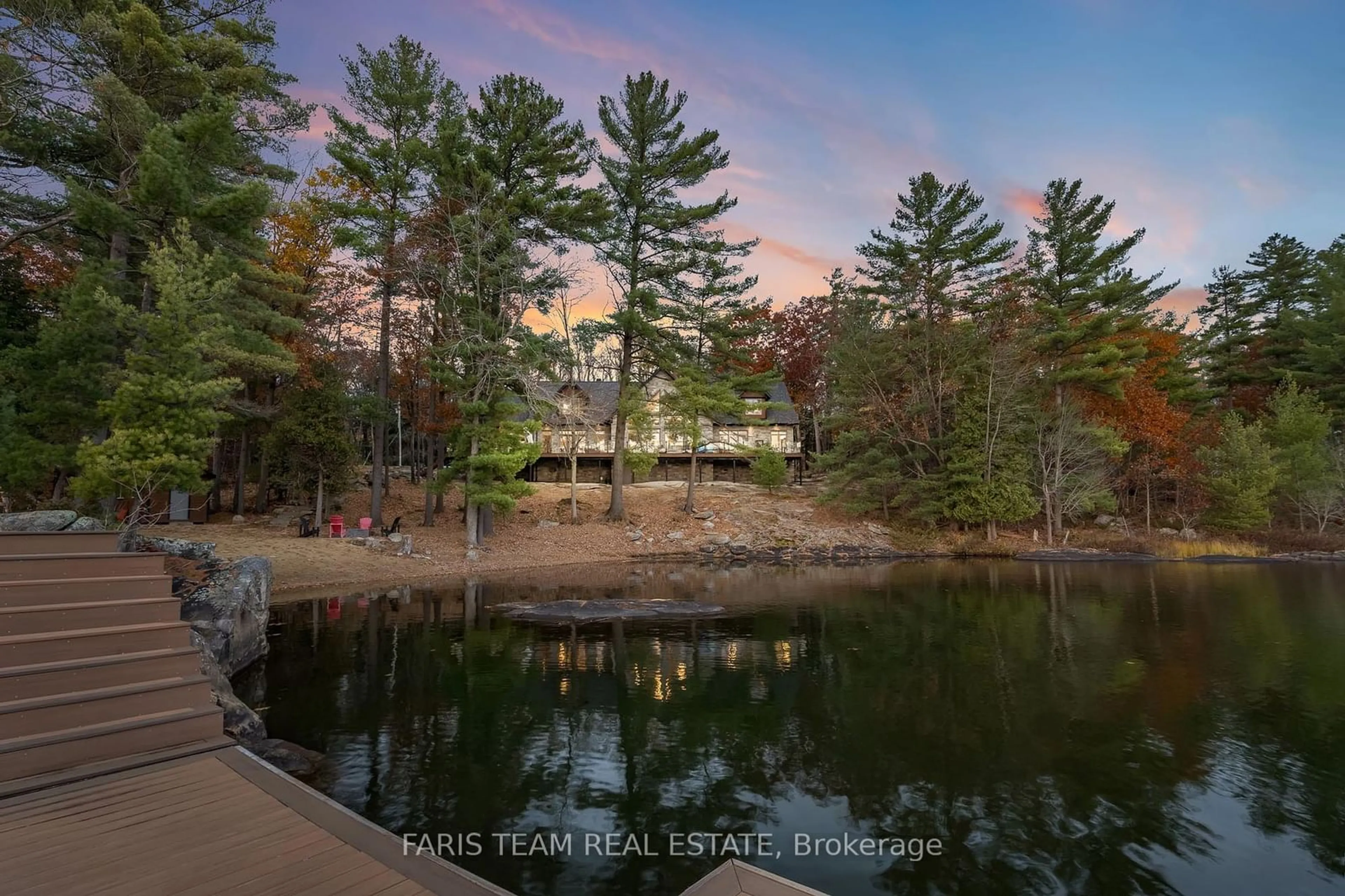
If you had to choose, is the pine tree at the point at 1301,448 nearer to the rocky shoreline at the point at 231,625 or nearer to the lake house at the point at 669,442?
the lake house at the point at 669,442

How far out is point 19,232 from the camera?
13719mm

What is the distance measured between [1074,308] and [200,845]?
33.7m

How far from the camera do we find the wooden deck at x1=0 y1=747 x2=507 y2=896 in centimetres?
311

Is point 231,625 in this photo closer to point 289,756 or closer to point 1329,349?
point 289,756

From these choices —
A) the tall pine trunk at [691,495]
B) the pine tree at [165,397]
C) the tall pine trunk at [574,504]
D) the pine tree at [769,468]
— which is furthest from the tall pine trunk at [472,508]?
the pine tree at [769,468]

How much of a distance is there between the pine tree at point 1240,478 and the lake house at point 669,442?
1988 centimetres

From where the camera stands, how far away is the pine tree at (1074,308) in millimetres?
27172

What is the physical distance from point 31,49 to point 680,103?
66.7ft

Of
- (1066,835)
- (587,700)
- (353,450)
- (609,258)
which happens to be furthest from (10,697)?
(609,258)

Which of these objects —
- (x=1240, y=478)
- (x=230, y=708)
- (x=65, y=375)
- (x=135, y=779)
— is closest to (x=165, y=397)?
(x=65, y=375)

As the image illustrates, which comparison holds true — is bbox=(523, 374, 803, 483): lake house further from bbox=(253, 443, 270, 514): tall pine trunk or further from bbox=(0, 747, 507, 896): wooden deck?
bbox=(0, 747, 507, 896): wooden deck

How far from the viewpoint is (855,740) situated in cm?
696

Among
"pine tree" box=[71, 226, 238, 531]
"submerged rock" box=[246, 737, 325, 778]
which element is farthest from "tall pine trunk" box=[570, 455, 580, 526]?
"submerged rock" box=[246, 737, 325, 778]

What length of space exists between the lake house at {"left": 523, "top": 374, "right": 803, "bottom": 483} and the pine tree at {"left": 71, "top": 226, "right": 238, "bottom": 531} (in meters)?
24.1
